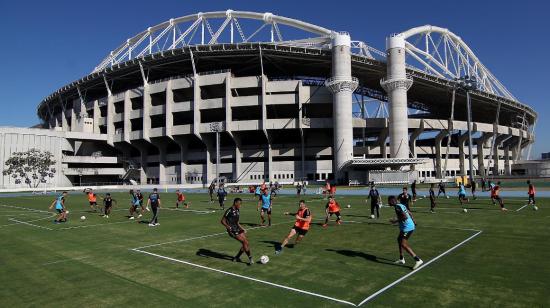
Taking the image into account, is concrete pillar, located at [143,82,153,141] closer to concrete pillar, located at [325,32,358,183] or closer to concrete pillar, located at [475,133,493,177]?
concrete pillar, located at [325,32,358,183]

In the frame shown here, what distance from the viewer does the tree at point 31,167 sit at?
3273 inches

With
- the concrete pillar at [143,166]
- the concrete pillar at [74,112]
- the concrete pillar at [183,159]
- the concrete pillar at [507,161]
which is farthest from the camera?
the concrete pillar at [507,161]

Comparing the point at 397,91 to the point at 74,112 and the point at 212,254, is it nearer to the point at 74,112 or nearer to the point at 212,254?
the point at 212,254

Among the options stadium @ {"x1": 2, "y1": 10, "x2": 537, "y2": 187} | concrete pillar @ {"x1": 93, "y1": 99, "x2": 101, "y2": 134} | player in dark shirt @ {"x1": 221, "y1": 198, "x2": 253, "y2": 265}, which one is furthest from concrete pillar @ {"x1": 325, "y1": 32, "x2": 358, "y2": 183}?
concrete pillar @ {"x1": 93, "y1": 99, "x2": 101, "y2": 134}

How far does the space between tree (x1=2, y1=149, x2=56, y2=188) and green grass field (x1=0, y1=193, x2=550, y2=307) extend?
76.8 m

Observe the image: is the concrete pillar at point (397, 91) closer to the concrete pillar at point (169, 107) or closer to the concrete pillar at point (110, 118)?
the concrete pillar at point (169, 107)

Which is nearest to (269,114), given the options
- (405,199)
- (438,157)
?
(438,157)

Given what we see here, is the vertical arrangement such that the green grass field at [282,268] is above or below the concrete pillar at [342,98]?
below

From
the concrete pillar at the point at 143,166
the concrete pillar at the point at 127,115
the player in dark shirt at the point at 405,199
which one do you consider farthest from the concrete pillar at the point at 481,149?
the player in dark shirt at the point at 405,199

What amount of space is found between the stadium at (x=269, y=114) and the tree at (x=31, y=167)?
3097 mm

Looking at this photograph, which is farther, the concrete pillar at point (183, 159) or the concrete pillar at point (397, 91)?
the concrete pillar at point (183, 159)

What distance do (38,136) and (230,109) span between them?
49.6 metres

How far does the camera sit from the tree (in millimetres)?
83125

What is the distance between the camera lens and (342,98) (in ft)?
232
